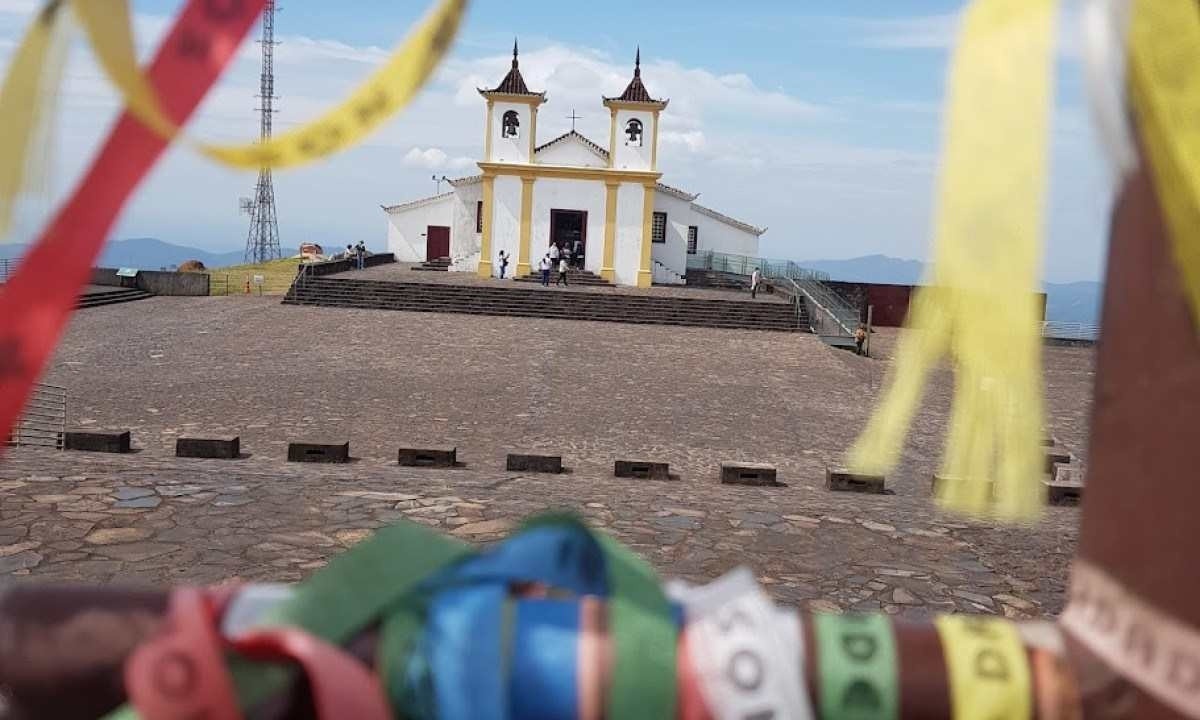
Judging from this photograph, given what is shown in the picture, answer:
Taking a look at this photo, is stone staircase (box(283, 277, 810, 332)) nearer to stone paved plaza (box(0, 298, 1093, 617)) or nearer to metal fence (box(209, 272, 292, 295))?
stone paved plaza (box(0, 298, 1093, 617))

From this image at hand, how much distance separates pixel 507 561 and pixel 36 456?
24.4ft

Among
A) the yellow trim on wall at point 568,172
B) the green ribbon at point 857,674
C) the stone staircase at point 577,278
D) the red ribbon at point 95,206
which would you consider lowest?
the green ribbon at point 857,674

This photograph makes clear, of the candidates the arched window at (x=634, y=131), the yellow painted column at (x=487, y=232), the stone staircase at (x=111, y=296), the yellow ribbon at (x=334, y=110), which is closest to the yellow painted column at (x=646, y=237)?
the arched window at (x=634, y=131)

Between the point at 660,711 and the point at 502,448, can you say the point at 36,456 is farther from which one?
the point at 660,711

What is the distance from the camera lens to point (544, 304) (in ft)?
81.4

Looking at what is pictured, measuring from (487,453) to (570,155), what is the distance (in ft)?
74.6

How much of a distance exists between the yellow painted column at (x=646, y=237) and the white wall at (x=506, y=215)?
3848 millimetres

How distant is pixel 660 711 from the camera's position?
117 cm

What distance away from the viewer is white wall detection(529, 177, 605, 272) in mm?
30812

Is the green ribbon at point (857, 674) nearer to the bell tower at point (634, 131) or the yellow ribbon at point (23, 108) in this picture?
the yellow ribbon at point (23, 108)

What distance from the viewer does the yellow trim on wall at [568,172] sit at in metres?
30.5

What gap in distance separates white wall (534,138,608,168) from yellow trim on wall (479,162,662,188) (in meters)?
0.57

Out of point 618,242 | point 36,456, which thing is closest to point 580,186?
point 618,242

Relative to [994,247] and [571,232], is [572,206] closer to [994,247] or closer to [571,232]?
[571,232]
